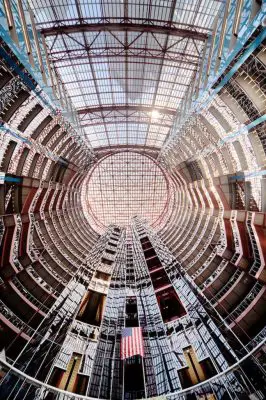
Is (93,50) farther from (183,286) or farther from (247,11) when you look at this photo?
(183,286)

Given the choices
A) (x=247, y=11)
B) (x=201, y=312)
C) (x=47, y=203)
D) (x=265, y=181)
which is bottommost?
(x=201, y=312)

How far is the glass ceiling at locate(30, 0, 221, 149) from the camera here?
70.3ft

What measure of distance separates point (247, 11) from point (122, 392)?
82.8 ft

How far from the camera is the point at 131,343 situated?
17.7 metres

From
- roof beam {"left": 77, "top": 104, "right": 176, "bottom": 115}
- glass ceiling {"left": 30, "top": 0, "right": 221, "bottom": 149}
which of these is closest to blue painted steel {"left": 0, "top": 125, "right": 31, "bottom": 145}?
glass ceiling {"left": 30, "top": 0, "right": 221, "bottom": 149}

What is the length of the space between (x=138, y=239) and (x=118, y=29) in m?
25.3

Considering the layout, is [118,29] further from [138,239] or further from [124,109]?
[138,239]

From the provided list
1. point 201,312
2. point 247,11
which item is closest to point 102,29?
point 247,11

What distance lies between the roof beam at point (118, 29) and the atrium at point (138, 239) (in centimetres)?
10

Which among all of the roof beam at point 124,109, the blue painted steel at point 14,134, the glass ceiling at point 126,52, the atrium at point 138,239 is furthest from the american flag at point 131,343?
the roof beam at point 124,109

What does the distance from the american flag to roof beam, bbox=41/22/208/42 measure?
84.1 feet

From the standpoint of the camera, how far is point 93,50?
26062 millimetres

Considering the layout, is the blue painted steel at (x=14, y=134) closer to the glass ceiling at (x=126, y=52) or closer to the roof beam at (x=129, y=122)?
the glass ceiling at (x=126, y=52)

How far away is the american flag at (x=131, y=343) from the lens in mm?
16612
